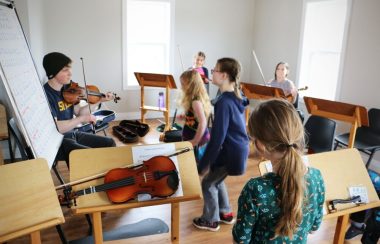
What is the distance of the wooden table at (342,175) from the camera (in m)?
1.64

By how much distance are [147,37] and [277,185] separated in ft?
16.5

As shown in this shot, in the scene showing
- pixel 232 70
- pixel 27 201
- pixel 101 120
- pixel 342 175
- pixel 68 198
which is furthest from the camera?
pixel 101 120

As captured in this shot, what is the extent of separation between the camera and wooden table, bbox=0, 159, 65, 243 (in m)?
1.19

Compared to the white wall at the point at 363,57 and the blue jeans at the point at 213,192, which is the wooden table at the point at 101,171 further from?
the white wall at the point at 363,57

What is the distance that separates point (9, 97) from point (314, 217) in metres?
1.46

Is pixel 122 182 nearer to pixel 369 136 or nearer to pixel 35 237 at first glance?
pixel 35 237

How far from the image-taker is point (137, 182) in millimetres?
1468

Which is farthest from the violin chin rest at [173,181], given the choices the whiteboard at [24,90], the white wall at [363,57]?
the white wall at [363,57]

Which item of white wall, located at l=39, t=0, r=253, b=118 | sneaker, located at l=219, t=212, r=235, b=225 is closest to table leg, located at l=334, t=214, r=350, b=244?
sneaker, located at l=219, t=212, r=235, b=225

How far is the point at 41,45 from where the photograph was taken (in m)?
4.50

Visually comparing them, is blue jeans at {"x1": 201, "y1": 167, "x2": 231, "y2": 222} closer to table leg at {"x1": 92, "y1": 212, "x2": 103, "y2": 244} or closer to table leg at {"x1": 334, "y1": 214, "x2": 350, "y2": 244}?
table leg at {"x1": 334, "y1": 214, "x2": 350, "y2": 244}

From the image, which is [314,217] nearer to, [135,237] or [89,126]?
[135,237]

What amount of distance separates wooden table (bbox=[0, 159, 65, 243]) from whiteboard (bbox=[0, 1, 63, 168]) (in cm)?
39

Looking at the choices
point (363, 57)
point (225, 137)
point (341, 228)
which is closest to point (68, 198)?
point (225, 137)
